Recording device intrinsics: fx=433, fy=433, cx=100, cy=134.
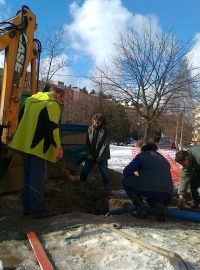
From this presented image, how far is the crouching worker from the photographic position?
601 cm

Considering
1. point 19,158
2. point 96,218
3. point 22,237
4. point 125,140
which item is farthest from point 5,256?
point 125,140

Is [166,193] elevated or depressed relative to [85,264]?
elevated

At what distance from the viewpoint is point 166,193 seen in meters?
6.09

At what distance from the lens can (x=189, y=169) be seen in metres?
7.05

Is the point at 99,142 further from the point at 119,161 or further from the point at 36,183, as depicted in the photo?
the point at 119,161

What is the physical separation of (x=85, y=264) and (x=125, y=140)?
47.6 metres

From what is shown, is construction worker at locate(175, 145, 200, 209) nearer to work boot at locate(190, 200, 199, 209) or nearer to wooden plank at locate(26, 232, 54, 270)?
work boot at locate(190, 200, 199, 209)

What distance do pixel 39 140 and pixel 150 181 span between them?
1636mm

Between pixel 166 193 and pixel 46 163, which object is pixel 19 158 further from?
pixel 166 193

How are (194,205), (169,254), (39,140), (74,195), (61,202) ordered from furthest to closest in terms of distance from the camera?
(74,195), (61,202), (194,205), (39,140), (169,254)

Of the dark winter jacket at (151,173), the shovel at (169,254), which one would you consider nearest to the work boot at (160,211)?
the dark winter jacket at (151,173)

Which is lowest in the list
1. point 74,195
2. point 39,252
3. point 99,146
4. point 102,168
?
point 39,252

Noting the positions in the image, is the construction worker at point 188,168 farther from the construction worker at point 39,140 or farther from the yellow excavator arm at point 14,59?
the yellow excavator arm at point 14,59

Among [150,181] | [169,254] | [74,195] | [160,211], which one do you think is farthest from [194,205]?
[169,254]
